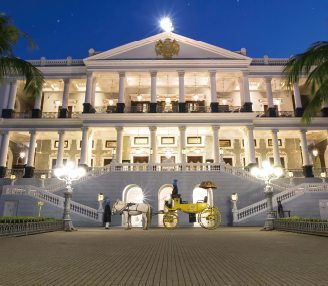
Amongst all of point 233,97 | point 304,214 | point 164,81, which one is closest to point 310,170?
point 304,214

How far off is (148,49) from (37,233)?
22.6 m

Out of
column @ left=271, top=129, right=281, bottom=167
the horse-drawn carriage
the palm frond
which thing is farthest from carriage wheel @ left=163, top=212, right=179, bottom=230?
column @ left=271, top=129, right=281, bottom=167

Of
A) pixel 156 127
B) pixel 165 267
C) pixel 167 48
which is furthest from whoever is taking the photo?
pixel 167 48

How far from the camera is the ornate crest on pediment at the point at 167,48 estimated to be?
2997 cm

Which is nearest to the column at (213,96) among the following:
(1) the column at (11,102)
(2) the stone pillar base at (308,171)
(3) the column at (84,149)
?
(2) the stone pillar base at (308,171)

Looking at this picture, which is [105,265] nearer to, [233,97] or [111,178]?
[111,178]

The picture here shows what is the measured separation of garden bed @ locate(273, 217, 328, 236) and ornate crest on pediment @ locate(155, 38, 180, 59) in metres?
20.7

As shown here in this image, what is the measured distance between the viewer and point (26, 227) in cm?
1203

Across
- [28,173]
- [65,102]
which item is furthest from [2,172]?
[65,102]

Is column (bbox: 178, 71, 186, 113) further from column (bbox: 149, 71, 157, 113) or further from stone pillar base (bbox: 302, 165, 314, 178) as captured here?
stone pillar base (bbox: 302, 165, 314, 178)

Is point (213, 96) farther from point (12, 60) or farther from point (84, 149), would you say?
point (12, 60)

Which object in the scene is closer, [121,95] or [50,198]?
[50,198]

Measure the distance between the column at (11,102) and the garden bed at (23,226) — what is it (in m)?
19.7

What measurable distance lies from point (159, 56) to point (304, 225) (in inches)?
892
